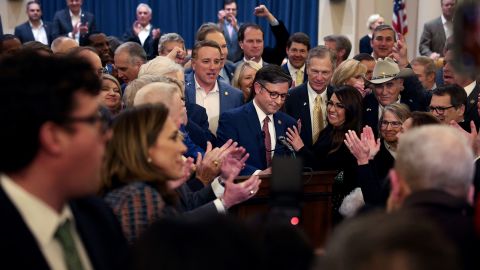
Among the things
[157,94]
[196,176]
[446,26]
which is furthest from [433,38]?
[157,94]

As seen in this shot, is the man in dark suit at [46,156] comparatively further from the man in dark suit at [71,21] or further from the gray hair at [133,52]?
the man in dark suit at [71,21]

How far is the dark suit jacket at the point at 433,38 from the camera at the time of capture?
1011cm

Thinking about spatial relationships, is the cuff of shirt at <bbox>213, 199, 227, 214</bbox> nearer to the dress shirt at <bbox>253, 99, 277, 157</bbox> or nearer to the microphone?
the microphone

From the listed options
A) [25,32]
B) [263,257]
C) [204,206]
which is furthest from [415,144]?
[25,32]

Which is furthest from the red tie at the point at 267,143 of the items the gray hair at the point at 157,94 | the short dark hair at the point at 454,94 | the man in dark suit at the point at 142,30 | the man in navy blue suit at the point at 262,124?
the man in dark suit at the point at 142,30

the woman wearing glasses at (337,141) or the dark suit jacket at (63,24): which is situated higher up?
the dark suit jacket at (63,24)

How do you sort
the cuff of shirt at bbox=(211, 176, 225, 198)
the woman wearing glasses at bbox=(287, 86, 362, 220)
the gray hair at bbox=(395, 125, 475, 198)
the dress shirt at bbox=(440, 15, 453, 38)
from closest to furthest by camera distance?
the gray hair at bbox=(395, 125, 475, 198)
the cuff of shirt at bbox=(211, 176, 225, 198)
the woman wearing glasses at bbox=(287, 86, 362, 220)
the dress shirt at bbox=(440, 15, 453, 38)

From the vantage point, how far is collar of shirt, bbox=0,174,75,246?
192 cm

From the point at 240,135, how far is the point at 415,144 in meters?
3.10

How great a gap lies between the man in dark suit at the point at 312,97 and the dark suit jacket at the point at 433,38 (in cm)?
402

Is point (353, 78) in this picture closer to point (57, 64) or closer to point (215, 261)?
point (57, 64)

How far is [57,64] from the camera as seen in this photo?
1.97m

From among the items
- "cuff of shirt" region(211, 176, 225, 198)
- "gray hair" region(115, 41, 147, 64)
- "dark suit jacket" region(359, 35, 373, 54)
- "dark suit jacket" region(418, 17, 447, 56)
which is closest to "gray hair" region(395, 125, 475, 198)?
"cuff of shirt" region(211, 176, 225, 198)

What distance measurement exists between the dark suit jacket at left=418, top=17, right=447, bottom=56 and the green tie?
8616 millimetres
